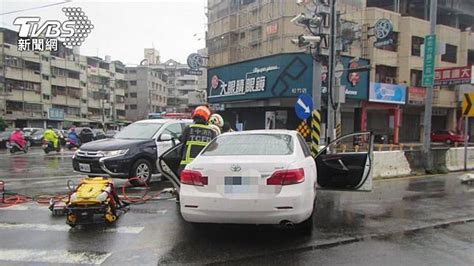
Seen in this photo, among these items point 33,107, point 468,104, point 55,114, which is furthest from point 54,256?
point 55,114

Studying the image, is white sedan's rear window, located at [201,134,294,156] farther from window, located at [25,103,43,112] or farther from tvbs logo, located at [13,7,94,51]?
window, located at [25,103,43,112]

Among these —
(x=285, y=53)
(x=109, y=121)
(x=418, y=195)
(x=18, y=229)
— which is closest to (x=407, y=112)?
(x=285, y=53)

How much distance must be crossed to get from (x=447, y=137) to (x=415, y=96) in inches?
228

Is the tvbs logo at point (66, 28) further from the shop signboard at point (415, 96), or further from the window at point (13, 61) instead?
the window at point (13, 61)

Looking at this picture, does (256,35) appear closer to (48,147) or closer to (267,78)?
(267,78)

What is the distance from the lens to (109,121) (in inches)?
3004

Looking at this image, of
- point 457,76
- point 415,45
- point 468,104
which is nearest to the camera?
point 468,104

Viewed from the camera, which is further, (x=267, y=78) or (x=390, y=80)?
(x=390, y=80)

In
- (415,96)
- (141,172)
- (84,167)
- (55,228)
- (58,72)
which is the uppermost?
(58,72)

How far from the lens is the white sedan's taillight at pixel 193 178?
5352 millimetres

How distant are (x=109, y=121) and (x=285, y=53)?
5481 centimetres

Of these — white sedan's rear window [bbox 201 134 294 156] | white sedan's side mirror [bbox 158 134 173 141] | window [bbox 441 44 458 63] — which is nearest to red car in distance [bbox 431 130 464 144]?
window [bbox 441 44 458 63]

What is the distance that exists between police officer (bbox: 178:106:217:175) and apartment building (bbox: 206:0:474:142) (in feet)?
65.8

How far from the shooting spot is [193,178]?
5418mm
